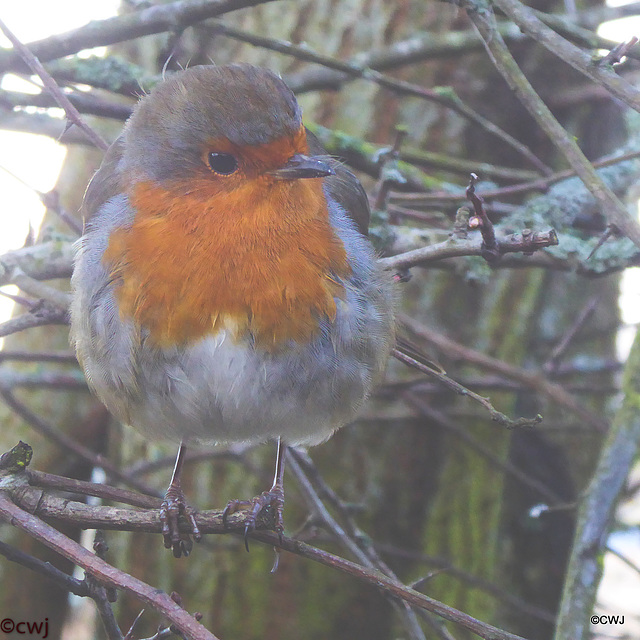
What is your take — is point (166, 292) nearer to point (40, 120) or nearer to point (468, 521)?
point (40, 120)

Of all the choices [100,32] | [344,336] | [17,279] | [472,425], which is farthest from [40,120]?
[472,425]

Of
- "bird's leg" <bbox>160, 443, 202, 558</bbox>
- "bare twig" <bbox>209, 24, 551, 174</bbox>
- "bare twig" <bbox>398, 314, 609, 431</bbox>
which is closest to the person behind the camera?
"bird's leg" <bbox>160, 443, 202, 558</bbox>

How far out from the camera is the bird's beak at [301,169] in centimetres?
200

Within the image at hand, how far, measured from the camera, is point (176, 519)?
187 centimetres

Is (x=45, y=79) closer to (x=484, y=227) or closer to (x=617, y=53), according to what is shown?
(x=484, y=227)

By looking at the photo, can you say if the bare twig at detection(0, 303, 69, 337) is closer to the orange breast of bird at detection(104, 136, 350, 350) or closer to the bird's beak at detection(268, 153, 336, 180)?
the orange breast of bird at detection(104, 136, 350, 350)

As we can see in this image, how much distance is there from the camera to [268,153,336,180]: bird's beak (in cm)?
200

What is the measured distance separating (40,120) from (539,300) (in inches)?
94.8

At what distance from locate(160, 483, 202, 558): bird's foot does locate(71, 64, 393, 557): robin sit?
0.04 feet

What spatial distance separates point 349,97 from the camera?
360cm

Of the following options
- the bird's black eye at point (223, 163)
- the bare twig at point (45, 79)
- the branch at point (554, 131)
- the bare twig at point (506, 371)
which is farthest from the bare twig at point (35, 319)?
the branch at point (554, 131)

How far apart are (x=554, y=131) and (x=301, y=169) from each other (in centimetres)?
65

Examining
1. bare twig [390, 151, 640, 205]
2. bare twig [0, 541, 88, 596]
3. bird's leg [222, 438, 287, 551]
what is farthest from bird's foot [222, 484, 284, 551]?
bare twig [390, 151, 640, 205]

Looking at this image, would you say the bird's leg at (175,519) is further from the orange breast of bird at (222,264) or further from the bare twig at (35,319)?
the bare twig at (35,319)
